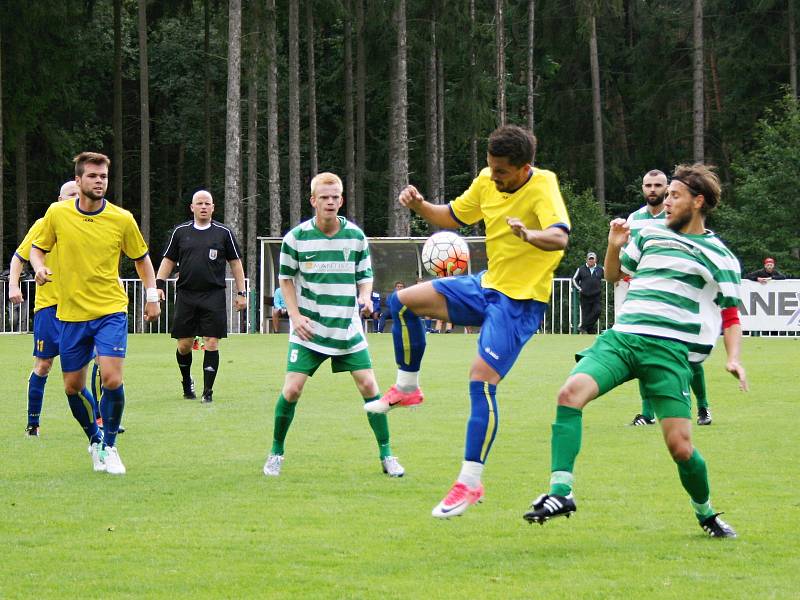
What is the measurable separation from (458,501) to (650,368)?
1222 mm

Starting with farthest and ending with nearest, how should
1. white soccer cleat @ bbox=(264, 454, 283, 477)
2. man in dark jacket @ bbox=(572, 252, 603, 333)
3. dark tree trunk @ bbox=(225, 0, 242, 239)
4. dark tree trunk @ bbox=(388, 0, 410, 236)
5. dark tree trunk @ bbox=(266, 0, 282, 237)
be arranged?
dark tree trunk @ bbox=(266, 0, 282, 237)
dark tree trunk @ bbox=(388, 0, 410, 236)
dark tree trunk @ bbox=(225, 0, 242, 239)
man in dark jacket @ bbox=(572, 252, 603, 333)
white soccer cleat @ bbox=(264, 454, 283, 477)

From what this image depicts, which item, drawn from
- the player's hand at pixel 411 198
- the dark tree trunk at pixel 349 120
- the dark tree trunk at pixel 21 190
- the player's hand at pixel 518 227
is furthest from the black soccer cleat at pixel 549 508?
the dark tree trunk at pixel 21 190

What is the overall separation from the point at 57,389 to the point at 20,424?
3.59 metres

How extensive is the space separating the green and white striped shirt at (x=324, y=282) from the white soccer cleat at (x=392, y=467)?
795 millimetres

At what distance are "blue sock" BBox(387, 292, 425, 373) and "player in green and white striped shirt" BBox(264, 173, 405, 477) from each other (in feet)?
3.75

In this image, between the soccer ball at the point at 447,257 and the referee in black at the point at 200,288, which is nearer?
the soccer ball at the point at 447,257

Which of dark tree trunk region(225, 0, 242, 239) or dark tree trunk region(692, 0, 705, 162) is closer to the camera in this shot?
dark tree trunk region(225, 0, 242, 239)

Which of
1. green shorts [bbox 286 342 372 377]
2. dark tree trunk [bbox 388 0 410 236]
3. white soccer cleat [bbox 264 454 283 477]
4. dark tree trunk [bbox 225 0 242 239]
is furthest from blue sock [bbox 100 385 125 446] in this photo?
dark tree trunk [bbox 388 0 410 236]

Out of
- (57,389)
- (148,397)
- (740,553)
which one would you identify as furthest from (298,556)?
(57,389)

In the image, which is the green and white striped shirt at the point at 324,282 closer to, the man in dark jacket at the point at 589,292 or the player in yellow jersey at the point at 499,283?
the player in yellow jersey at the point at 499,283

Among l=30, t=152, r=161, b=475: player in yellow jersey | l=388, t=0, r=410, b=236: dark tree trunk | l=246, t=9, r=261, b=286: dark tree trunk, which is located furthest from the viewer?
l=246, t=9, r=261, b=286: dark tree trunk

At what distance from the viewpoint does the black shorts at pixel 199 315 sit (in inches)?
575

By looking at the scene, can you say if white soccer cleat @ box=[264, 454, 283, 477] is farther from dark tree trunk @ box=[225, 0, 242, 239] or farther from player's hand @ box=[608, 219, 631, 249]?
dark tree trunk @ box=[225, 0, 242, 239]

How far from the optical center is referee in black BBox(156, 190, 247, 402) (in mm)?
14406
